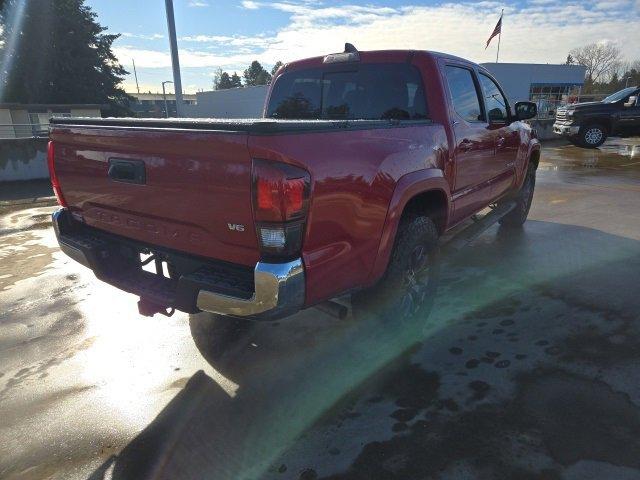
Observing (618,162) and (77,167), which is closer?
(77,167)

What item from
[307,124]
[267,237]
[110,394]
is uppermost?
[307,124]

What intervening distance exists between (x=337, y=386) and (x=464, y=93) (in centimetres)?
277

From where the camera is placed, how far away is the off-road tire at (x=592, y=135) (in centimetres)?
1512

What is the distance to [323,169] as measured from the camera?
223 cm

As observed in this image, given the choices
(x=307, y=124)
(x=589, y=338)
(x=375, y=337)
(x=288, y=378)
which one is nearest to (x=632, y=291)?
(x=589, y=338)

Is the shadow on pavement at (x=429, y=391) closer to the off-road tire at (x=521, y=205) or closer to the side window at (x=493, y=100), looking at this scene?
the side window at (x=493, y=100)

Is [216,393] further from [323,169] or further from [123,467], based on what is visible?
[323,169]

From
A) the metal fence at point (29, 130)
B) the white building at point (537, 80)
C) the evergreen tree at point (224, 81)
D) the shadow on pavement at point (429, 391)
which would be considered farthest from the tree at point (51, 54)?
the evergreen tree at point (224, 81)

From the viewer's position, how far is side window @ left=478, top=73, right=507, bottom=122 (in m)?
4.47

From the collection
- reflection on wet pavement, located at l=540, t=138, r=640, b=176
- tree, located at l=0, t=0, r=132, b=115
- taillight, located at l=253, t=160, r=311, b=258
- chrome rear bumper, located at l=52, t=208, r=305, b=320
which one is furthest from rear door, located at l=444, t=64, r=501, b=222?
tree, located at l=0, t=0, r=132, b=115

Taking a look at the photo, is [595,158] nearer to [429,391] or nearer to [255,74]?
[429,391]

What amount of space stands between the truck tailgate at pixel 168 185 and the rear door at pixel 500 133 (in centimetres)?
306

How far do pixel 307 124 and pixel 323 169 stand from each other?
0.78 feet

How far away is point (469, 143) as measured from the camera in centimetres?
382
